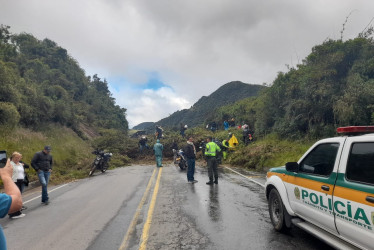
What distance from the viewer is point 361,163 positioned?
3572mm

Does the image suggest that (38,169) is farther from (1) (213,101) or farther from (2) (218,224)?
(1) (213,101)

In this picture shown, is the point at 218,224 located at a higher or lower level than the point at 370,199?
lower

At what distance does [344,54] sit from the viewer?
18188mm

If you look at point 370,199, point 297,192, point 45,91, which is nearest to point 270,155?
point 297,192

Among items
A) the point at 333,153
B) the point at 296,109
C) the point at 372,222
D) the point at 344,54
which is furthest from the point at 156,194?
the point at 344,54

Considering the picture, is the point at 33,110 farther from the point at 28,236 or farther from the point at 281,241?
the point at 281,241

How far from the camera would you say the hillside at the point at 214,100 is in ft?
278

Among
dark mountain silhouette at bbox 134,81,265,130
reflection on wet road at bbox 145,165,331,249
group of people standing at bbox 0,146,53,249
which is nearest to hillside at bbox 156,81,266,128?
dark mountain silhouette at bbox 134,81,265,130

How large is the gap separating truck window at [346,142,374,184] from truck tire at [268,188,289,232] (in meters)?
1.83

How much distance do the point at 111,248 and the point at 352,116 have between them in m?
13.9

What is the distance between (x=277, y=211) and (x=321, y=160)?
5.45 feet

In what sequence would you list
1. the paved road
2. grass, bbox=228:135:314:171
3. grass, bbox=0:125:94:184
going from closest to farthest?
the paved road
grass, bbox=228:135:314:171
grass, bbox=0:125:94:184

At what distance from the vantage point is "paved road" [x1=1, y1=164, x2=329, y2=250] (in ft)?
16.5

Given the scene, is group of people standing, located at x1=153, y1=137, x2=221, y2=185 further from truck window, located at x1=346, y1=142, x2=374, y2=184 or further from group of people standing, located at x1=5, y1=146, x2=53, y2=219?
truck window, located at x1=346, y1=142, x2=374, y2=184
